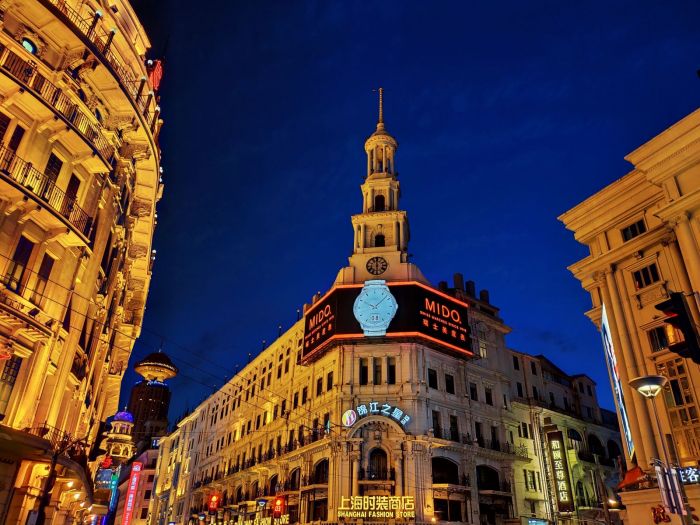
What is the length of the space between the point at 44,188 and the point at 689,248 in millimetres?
25450

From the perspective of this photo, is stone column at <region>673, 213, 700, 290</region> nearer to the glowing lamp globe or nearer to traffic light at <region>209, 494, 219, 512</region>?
the glowing lamp globe

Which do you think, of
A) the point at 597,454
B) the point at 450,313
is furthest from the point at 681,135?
the point at 597,454

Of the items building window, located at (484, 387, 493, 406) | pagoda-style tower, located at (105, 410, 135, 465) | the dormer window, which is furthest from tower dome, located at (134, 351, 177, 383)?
building window, located at (484, 387, 493, 406)

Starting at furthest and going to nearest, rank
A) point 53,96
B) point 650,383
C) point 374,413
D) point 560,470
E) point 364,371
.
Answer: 1. point 560,470
2. point 364,371
3. point 374,413
4. point 53,96
5. point 650,383

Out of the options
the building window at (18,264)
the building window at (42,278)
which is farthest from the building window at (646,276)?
the building window at (18,264)

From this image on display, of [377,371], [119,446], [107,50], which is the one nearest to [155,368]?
[119,446]

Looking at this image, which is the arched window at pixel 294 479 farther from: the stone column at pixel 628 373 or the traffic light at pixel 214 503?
the stone column at pixel 628 373

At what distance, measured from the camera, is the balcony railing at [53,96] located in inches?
698

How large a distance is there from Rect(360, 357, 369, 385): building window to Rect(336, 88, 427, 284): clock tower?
7448 millimetres

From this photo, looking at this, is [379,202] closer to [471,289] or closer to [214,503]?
[471,289]

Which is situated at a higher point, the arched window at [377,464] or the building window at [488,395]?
the building window at [488,395]

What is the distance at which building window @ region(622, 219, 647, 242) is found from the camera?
2544 cm

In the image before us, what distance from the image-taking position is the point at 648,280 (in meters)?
24.4

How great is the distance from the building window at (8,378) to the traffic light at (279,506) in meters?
28.6
